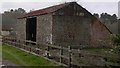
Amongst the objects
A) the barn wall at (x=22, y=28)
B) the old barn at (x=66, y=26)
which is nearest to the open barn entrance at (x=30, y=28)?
the old barn at (x=66, y=26)

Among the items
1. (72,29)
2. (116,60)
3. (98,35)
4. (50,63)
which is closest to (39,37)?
(72,29)

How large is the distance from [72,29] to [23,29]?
695 centimetres

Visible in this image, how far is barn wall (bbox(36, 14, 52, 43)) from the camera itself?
2471cm

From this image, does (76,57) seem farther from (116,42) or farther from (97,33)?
(97,33)

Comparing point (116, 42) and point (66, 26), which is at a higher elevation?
point (66, 26)

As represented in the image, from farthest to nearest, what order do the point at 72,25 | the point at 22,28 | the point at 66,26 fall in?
the point at 22,28 < the point at 72,25 < the point at 66,26

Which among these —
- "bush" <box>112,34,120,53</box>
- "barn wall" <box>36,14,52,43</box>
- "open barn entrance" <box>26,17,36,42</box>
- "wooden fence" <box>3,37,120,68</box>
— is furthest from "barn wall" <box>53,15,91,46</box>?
"bush" <box>112,34,120,53</box>

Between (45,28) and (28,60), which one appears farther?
(45,28)

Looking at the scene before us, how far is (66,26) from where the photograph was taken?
85.1 ft

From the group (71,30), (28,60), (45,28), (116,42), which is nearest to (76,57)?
(28,60)

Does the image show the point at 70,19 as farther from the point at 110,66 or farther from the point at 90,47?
the point at 110,66

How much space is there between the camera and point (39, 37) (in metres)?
26.2

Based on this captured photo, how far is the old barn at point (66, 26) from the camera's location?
24859 millimetres

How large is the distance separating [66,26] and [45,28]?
2.32m
